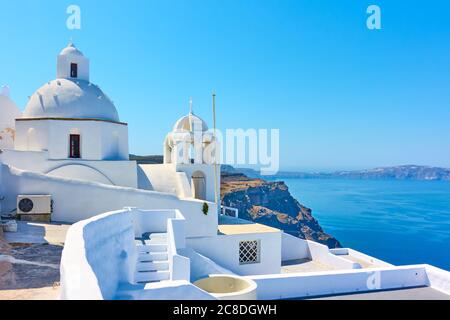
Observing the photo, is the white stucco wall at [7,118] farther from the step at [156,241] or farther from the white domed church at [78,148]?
the step at [156,241]

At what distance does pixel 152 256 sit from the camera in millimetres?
9375

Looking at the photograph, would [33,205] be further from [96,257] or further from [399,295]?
[399,295]

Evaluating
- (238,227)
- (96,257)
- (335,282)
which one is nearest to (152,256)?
(96,257)

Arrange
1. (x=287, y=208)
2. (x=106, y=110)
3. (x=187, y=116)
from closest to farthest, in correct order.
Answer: (x=106, y=110) → (x=187, y=116) → (x=287, y=208)

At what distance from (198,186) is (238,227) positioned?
5.62 metres

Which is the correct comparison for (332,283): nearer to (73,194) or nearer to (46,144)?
(73,194)

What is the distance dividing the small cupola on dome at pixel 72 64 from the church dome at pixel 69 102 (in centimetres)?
78

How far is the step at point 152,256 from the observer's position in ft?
30.1

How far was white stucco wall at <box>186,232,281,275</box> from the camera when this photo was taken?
14.3 meters

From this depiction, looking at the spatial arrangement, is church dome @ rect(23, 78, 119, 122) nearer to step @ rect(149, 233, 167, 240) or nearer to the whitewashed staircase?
step @ rect(149, 233, 167, 240)

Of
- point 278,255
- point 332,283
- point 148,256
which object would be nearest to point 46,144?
point 148,256

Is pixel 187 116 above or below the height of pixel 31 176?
above
